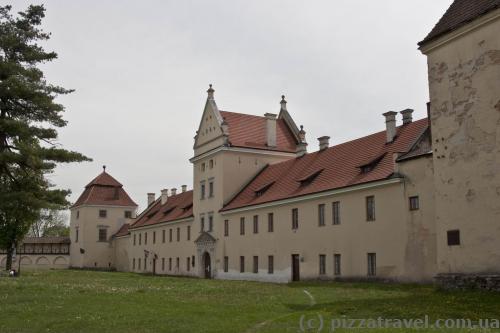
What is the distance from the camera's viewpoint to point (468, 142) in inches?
792

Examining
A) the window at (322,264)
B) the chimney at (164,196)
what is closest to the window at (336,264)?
the window at (322,264)

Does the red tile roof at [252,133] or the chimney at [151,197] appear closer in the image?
the red tile roof at [252,133]

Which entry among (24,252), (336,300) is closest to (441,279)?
(336,300)

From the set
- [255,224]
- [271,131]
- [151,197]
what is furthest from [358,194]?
[151,197]

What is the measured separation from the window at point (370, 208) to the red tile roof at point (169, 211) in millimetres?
25513

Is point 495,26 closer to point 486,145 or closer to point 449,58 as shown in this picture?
point 449,58

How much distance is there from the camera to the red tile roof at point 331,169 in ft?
105

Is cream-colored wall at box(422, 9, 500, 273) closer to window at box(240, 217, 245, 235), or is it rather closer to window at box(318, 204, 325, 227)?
window at box(318, 204, 325, 227)

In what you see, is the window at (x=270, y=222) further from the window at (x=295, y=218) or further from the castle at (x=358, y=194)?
the window at (x=295, y=218)

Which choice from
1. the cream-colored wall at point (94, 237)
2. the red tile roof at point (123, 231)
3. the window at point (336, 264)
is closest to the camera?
the window at point (336, 264)

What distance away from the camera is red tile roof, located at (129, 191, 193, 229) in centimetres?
5781

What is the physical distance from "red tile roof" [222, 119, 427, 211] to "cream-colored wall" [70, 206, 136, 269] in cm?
3864

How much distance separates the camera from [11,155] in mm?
25859

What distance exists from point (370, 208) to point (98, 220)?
2235 inches
